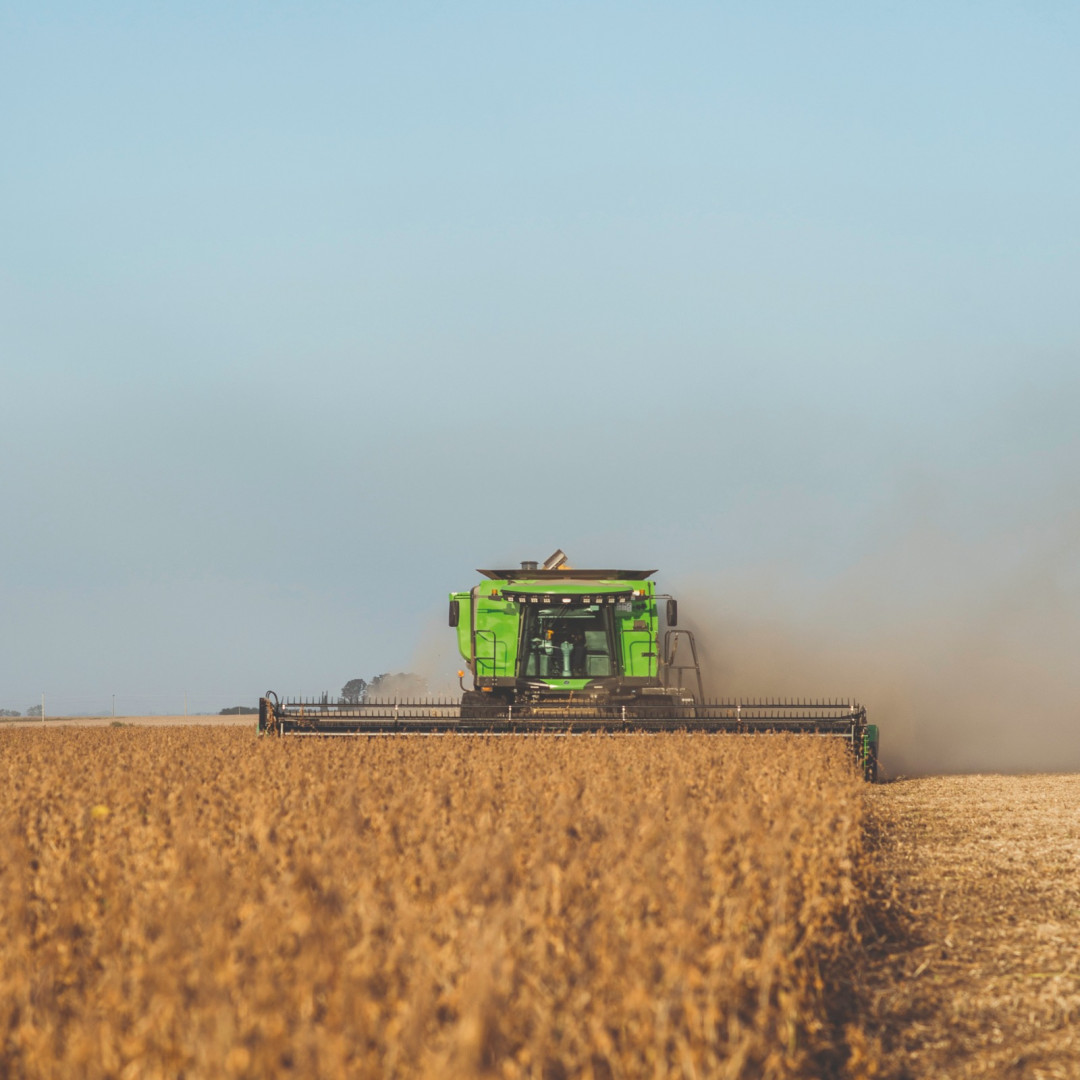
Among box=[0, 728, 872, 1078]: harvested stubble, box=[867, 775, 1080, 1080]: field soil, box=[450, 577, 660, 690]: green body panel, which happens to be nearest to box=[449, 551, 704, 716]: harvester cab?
box=[450, 577, 660, 690]: green body panel

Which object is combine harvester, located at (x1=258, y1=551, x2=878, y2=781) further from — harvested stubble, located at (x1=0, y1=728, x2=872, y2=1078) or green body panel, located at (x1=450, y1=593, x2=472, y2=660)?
harvested stubble, located at (x1=0, y1=728, x2=872, y2=1078)

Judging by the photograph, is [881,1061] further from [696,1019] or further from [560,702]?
[560,702]

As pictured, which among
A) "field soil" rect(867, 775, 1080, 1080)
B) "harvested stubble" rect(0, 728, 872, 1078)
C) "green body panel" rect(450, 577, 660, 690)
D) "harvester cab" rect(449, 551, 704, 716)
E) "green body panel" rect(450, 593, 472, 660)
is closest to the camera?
"harvested stubble" rect(0, 728, 872, 1078)

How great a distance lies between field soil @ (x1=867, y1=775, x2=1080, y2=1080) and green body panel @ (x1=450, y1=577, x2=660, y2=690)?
432cm

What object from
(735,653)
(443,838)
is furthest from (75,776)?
(735,653)

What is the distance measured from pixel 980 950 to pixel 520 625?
30.6 ft

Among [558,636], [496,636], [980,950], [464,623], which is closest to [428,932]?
[980,950]

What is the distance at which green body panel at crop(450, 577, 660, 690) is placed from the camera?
1502 centimetres

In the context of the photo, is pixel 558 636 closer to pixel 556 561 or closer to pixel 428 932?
pixel 556 561

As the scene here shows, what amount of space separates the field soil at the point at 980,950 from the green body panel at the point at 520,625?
14.2 feet

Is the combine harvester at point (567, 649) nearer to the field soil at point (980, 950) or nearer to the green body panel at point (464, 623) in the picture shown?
the green body panel at point (464, 623)

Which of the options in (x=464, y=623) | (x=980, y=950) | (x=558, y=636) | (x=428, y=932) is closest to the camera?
(x=428, y=932)

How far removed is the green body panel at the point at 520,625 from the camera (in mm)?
15023

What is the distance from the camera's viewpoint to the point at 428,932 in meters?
3.54
